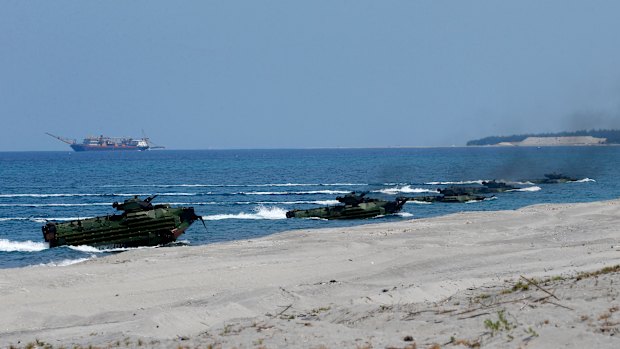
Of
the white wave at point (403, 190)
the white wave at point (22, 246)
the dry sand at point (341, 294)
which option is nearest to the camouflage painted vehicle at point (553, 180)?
the white wave at point (403, 190)

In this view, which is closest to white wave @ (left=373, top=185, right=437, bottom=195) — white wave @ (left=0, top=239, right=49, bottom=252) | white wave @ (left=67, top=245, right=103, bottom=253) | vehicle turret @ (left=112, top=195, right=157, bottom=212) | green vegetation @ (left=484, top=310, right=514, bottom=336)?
vehicle turret @ (left=112, top=195, right=157, bottom=212)

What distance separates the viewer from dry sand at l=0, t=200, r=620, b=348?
14.2 m

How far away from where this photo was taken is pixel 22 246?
41.8 metres

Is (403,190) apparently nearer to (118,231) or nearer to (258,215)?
(258,215)

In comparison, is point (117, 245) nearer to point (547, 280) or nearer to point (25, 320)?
point (25, 320)

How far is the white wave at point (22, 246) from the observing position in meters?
40.6

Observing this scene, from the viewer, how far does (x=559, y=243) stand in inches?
1248

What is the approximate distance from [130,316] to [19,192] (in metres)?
79.8

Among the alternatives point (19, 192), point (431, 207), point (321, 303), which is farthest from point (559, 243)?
point (19, 192)

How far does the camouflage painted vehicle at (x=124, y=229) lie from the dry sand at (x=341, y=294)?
558cm

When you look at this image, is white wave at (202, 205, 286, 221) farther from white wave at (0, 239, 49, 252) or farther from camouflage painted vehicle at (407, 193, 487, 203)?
white wave at (0, 239, 49, 252)

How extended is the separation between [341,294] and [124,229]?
22622mm

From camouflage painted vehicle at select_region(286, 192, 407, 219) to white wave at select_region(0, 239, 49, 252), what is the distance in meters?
19.5

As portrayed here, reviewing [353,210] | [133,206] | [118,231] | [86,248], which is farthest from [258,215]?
[86,248]
